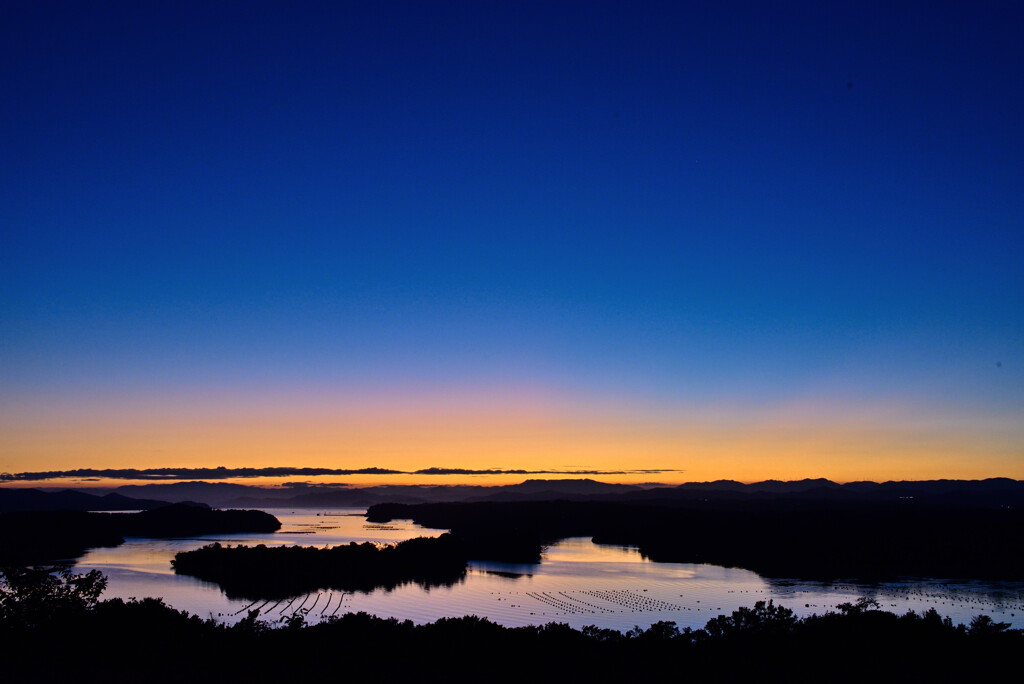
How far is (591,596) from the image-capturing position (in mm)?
71000

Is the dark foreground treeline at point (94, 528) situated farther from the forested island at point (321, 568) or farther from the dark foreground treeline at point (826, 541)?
the dark foreground treeline at point (826, 541)

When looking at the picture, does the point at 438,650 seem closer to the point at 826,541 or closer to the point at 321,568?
the point at 321,568

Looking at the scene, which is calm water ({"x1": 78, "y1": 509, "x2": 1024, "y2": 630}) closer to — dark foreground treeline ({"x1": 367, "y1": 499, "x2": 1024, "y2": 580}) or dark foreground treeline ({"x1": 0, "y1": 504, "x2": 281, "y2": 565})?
dark foreground treeline ({"x1": 367, "y1": 499, "x2": 1024, "y2": 580})

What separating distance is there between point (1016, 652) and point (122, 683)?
39546 millimetres

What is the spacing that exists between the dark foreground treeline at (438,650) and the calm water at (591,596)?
18697 millimetres

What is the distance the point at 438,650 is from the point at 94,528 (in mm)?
140320

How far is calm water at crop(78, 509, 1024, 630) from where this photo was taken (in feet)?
197

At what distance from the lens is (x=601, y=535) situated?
158 m

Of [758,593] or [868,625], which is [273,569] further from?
[868,625]

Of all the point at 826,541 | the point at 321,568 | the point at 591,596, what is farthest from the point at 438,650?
the point at 826,541

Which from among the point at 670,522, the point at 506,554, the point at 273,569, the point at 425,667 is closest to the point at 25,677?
the point at 425,667

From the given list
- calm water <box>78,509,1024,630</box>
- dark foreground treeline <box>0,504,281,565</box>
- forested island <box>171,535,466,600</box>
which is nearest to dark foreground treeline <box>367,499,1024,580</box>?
calm water <box>78,509,1024,630</box>

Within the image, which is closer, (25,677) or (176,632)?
(25,677)

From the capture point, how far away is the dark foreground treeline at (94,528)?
391 ft
